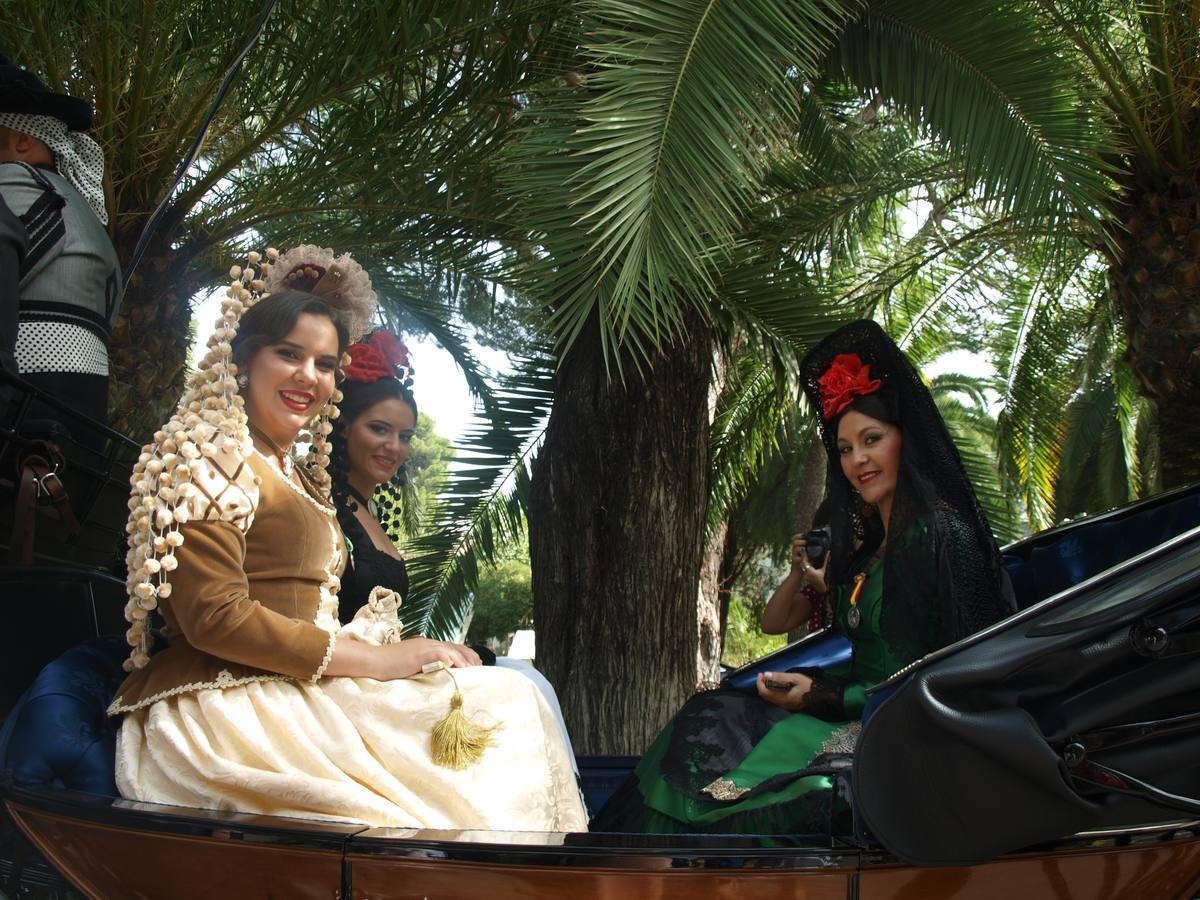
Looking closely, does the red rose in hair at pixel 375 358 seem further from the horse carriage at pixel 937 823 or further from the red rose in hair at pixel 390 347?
the horse carriage at pixel 937 823

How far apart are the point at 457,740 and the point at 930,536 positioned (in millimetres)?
1203

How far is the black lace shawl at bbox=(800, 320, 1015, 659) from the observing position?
2.60 meters

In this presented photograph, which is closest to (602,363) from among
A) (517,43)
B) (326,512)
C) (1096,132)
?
(517,43)

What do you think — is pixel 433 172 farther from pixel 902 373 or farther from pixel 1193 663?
pixel 1193 663

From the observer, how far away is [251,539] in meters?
2.38

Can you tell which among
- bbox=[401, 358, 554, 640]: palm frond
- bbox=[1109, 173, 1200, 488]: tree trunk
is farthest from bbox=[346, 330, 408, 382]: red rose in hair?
bbox=[1109, 173, 1200, 488]: tree trunk

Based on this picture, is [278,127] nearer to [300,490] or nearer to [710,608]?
[300,490]

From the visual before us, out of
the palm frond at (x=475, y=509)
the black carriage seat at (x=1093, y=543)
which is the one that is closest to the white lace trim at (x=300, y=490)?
the black carriage seat at (x=1093, y=543)

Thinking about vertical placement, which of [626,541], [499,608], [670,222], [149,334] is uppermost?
[149,334]

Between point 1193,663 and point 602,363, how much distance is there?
3405 millimetres

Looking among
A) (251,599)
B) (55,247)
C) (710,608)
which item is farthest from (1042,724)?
(710,608)

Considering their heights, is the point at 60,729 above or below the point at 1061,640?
below

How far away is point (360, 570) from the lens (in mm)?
3115

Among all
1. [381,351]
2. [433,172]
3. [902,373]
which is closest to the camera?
[902,373]
